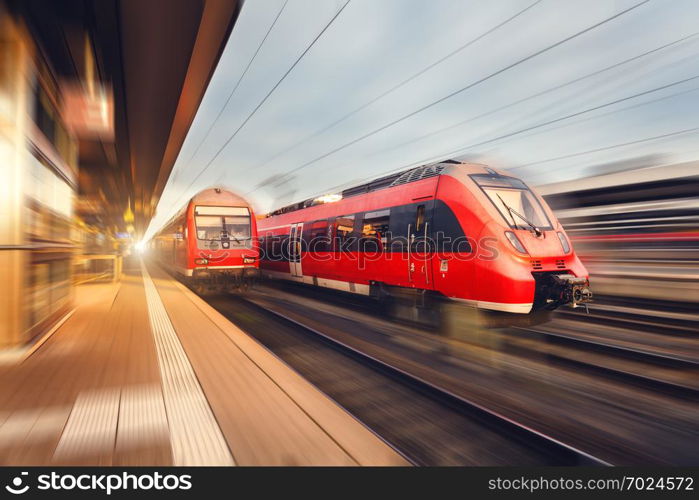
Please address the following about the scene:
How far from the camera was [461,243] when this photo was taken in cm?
565

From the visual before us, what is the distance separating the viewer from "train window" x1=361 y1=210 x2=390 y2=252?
738 centimetres

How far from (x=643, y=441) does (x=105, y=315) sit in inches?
330

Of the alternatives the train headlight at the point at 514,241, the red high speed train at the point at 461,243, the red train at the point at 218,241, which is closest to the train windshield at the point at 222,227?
the red train at the point at 218,241

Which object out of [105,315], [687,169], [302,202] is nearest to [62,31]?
[105,315]

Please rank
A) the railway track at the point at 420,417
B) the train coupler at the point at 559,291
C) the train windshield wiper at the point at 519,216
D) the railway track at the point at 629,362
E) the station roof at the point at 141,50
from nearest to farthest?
the railway track at the point at 420,417, the railway track at the point at 629,362, the station roof at the point at 141,50, the train coupler at the point at 559,291, the train windshield wiper at the point at 519,216

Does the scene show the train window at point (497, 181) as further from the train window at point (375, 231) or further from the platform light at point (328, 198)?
the platform light at point (328, 198)

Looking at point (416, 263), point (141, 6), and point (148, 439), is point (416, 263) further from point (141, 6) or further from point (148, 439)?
point (141, 6)

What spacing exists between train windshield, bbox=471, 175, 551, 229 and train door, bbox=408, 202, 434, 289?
104cm

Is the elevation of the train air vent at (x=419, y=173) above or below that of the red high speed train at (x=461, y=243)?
above

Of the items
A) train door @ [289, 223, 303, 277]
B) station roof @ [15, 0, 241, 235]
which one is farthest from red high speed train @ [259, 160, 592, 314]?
station roof @ [15, 0, 241, 235]

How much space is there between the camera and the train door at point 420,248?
6242 millimetres

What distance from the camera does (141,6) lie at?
4734 millimetres

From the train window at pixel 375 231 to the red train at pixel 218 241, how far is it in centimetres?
425

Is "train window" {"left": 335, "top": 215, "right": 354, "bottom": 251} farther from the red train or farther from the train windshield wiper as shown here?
the train windshield wiper
